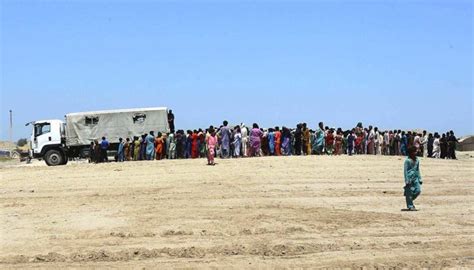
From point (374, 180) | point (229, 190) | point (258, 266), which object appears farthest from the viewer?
point (374, 180)

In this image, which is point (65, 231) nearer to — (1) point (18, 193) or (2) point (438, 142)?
(1) point (18, 193)

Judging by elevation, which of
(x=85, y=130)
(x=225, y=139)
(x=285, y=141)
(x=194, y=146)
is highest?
(x=85, y=130)

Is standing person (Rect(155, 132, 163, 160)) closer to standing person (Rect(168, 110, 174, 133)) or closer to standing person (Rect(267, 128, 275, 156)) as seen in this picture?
standing person (Rect(168, 110, 174, 133))

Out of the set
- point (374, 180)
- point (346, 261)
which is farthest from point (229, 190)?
point (346, 261)

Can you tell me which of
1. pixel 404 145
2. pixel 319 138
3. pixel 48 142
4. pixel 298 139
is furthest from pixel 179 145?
pixel 404 145

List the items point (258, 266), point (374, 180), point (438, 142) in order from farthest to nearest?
point (438, 142) → point (374, 180) → point (258, 266)

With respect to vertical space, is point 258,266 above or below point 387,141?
below

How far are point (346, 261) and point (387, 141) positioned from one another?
21126 mm

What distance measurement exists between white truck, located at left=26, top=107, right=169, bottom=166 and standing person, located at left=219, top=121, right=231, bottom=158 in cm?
519

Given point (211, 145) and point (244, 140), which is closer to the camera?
point (211, 145)

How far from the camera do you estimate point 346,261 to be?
1036cm

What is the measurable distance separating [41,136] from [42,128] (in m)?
0.40

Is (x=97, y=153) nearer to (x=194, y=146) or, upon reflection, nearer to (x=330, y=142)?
(x=194, y=146)

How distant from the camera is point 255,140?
2784 cm
